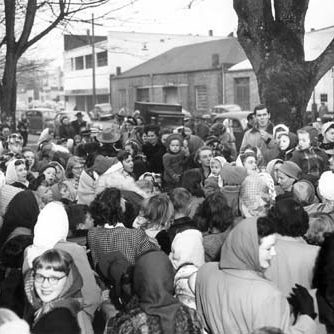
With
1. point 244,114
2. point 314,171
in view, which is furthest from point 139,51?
point 314,171

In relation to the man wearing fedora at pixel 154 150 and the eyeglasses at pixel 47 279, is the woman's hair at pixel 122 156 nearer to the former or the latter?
the man wearing fedora at pixel 154 150

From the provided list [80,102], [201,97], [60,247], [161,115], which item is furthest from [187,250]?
[80,102]

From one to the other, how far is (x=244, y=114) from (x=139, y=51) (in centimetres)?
4376

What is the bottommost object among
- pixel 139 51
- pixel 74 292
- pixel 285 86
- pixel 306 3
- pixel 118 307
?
pixel 118 307

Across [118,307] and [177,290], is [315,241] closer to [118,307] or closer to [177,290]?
[177,290]

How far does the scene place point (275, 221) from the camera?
3943mm

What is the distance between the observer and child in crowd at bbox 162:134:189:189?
880cm

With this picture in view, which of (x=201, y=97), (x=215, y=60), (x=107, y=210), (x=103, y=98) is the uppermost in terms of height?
(x=215, y=60)

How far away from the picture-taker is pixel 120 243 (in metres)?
4.61

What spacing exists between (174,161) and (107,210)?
4.07 meters

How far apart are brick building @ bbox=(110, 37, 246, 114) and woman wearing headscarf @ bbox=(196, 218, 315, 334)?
42509 millimetres

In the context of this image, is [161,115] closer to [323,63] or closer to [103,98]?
[323,63]

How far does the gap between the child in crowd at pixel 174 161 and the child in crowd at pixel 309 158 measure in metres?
1.89

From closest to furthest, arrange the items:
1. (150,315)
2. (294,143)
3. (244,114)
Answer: (150,315) < (294,143) < (244,114)
